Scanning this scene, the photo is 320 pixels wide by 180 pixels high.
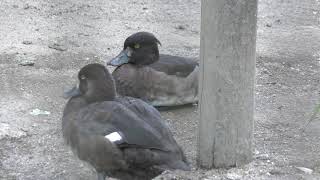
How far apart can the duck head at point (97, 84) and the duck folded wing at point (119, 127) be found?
0.14 metres

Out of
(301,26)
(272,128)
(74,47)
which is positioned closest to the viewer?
(272,128)

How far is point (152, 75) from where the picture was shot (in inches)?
232

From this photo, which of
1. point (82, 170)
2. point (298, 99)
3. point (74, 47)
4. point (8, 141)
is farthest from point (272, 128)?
point (74, 47)

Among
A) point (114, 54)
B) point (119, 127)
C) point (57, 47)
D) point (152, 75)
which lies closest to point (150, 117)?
point (119, 127)

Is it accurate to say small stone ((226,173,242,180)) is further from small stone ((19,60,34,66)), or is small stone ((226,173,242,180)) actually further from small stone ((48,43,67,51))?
small stone ((48,43,67,51))

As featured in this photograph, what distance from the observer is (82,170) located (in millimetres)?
4855

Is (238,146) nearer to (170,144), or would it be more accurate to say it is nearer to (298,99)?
(170,144)

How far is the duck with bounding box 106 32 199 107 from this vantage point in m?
5.86

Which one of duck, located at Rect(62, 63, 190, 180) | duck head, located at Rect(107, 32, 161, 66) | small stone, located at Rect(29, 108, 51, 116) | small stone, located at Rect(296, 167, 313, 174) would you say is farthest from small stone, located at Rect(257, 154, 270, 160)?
small stone, located at Rect(29, 108, 51, 116)

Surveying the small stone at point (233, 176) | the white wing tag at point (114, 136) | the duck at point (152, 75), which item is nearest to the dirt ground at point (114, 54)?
the small stone at point (233, 176)

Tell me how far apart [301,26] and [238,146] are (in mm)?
3563

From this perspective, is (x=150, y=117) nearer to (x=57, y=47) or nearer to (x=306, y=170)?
(x=306, y=170)

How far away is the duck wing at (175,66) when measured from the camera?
19.5ft

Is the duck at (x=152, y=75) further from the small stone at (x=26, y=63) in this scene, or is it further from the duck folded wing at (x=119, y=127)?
the duck folded wing at (x=119, y=127)
